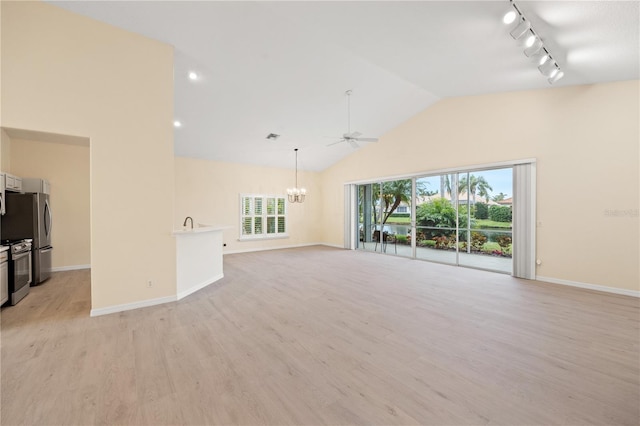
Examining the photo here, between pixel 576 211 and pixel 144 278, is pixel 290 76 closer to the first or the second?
pixel 144 278

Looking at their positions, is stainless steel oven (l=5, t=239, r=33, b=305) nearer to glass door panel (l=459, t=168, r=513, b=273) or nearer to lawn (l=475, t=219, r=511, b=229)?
glass door panel (l=459, t=168, r=513, b=273)

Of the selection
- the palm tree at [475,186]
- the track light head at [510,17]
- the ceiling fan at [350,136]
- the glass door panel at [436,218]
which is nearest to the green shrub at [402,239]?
the glass door panel at [436,218]

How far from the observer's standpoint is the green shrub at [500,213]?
240 inches

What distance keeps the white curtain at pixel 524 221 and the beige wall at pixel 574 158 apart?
0.38 ft

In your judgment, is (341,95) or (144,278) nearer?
(144,278)

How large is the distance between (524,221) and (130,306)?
7.04 m

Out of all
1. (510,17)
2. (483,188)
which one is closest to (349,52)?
(510,17)

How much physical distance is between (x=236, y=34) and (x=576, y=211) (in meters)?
6.51

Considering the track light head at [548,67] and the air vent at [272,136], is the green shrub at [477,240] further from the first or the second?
the air vent at [272,136]

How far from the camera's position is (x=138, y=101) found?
3668 millimetres

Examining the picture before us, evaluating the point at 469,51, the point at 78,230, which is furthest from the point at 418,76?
the point at 78,230

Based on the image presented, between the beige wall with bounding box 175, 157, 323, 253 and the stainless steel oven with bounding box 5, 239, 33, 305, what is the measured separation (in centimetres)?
362

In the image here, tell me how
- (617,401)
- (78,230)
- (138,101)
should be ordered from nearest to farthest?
1. (617,401)
2. (138,101)
3. (78,230)

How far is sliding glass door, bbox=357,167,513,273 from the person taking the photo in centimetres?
621
